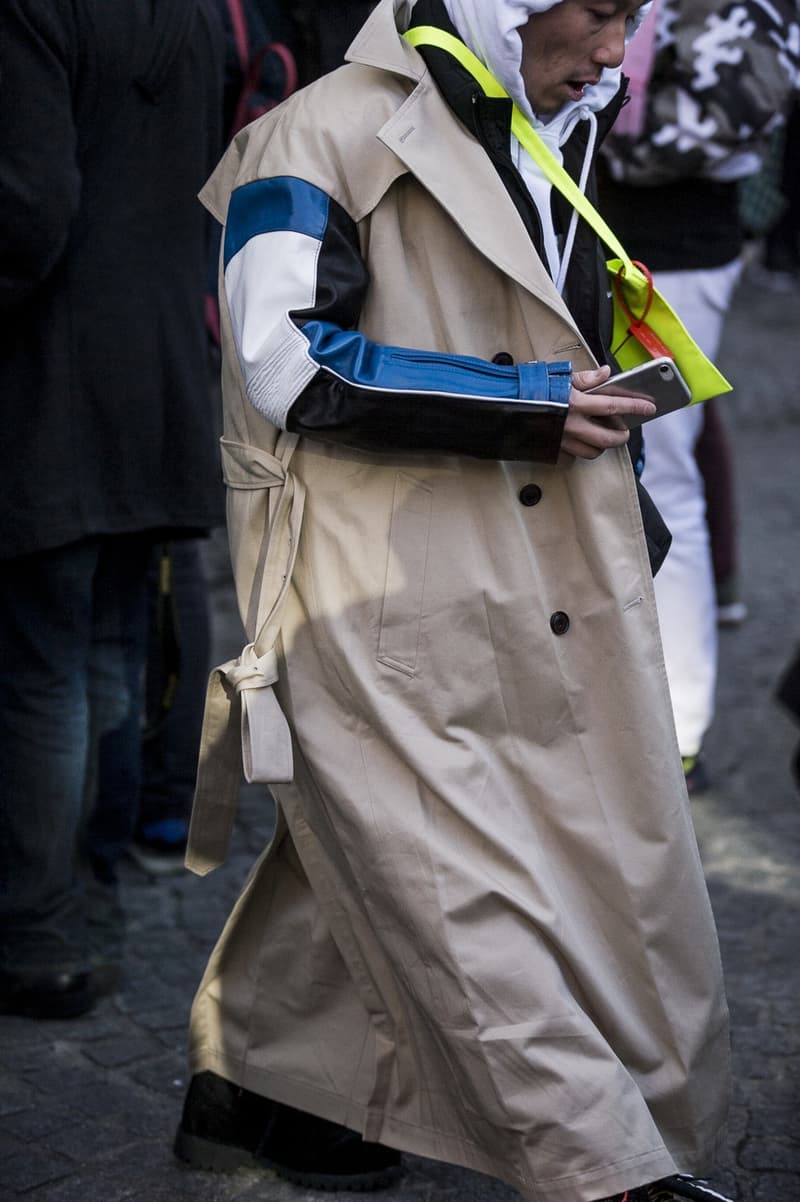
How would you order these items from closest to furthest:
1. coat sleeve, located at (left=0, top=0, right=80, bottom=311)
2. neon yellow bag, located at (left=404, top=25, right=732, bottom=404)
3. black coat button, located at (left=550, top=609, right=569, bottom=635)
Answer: neon yellow bag, located at (left=404, top=25, right=732, bottom=404), black coat button, located at (left=550, top=609, right=569, bottom=635), coat sleeve, located at (left=0, top=0, right=80, bottom=311)

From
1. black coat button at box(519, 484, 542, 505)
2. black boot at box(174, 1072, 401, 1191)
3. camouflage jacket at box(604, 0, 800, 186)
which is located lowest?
black boot at box(174, 1072, 401, 1191)

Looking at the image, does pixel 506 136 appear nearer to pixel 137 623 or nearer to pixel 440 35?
pixel 440 35

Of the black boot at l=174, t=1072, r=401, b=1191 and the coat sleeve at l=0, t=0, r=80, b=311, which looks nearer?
the black boot at l=174, t=1072, r=401, b=1191

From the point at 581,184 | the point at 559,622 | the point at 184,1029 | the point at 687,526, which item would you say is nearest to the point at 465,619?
the point at 559,622

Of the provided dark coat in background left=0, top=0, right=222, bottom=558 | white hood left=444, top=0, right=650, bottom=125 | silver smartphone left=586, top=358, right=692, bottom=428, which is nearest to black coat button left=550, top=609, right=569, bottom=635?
silver smartphone left=586, top=358, right=692, bottom=428

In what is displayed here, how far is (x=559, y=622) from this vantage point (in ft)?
9.04

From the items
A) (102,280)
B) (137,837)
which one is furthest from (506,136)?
(137,837)

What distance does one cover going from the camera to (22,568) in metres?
3.60

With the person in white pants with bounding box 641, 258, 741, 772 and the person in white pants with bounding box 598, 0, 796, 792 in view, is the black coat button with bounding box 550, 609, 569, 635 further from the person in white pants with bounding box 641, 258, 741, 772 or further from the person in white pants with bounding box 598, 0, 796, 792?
the person in white pants with bounding box 641, 258, 741, 772

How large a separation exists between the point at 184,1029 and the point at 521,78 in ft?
6.53

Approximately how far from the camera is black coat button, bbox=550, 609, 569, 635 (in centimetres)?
275

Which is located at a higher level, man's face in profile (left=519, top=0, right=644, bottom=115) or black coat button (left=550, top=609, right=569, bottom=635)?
man's face in profile (left=519, top=0, right=644, bottom=115)

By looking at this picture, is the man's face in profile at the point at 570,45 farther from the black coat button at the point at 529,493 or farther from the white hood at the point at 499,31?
the black coat button at the point at 529,493

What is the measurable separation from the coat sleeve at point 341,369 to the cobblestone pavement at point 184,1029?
1.30 m
